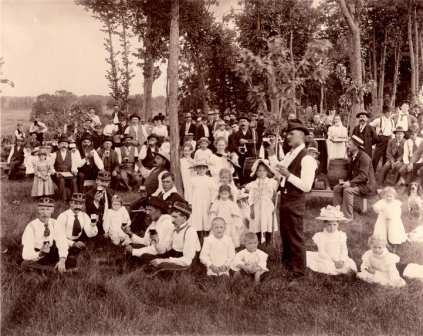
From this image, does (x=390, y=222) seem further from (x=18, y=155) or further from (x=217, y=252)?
(x=18, y=155)

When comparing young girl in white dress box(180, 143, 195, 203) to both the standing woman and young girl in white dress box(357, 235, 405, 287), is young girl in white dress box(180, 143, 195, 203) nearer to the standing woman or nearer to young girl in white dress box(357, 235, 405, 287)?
the standing woman

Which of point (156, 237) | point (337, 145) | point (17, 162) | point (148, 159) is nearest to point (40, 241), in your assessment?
point (156, 237)

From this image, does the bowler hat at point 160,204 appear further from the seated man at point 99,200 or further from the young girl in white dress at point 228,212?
the seated man at point 99,200

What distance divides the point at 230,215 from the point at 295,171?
181cm

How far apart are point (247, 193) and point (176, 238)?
217cm

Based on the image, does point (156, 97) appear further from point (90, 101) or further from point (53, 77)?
point (53, 77)

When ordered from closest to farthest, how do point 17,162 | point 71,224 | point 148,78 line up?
point 71,224 < point 17,162 < point 148,78

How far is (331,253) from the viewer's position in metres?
6.55

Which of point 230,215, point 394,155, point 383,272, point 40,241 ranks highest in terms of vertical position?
point 394,155

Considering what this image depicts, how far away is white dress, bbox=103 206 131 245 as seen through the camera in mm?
7520

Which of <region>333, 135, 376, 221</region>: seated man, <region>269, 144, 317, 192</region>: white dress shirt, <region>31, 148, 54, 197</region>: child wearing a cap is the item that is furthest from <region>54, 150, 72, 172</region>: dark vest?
<region>269, 144, 317, 192</region>: white dress shirt

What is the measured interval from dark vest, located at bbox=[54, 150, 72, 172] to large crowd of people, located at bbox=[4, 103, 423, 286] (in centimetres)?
3

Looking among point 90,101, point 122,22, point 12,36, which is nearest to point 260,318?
point 12,36

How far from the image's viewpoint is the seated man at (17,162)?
1285 cm
